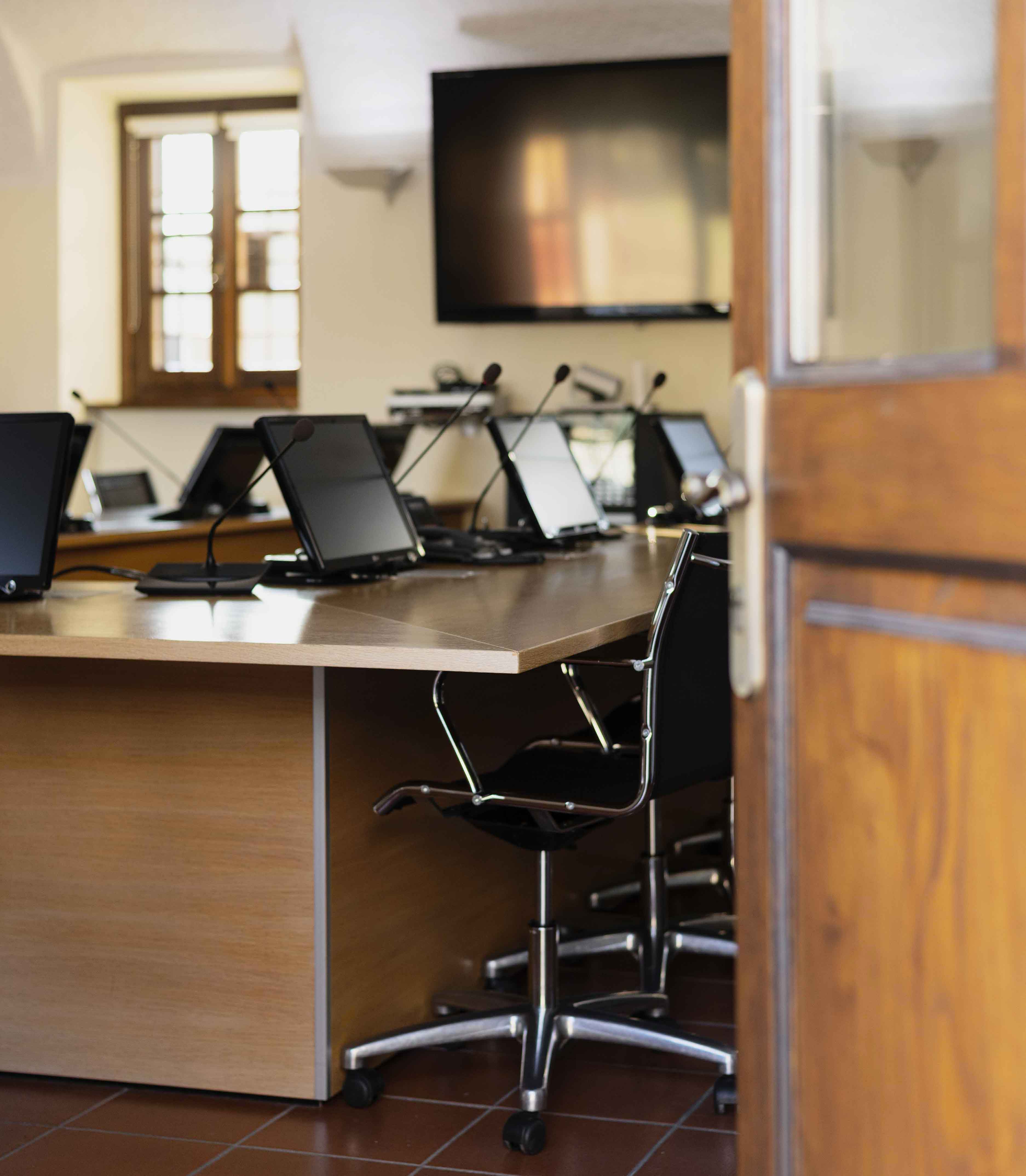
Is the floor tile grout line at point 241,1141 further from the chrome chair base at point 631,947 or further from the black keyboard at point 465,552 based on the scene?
the black keyboard at point 465,552

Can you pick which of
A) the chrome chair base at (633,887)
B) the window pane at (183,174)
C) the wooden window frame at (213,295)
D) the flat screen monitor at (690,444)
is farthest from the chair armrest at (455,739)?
the window pane at (183,174)

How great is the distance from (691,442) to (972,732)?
4682mm

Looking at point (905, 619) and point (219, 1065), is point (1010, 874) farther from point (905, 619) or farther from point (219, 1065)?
point (219, 1065)

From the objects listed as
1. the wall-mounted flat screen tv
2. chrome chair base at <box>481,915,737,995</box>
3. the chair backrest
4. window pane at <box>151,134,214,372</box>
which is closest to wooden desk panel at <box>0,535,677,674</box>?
the chair backrest

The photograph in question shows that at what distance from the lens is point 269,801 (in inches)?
99.5

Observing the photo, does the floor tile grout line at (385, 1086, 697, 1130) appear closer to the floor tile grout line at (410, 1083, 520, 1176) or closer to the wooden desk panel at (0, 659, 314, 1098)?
the floor tile grout line at (410, 1083, 520, 1176)

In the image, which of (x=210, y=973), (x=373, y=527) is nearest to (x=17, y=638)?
(x=210, y=973)

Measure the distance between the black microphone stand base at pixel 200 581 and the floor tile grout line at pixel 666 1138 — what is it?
4.05ft

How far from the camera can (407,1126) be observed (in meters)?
2.44

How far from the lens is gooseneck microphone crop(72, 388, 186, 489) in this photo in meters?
8.04

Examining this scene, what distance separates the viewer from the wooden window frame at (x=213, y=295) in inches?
314

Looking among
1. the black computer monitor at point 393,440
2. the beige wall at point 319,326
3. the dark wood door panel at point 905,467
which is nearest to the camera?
the dark wood door panel at point 905,467

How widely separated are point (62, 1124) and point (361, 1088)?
461 mm

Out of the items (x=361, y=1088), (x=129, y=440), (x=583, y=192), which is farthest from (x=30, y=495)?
(x=129, y=440)
